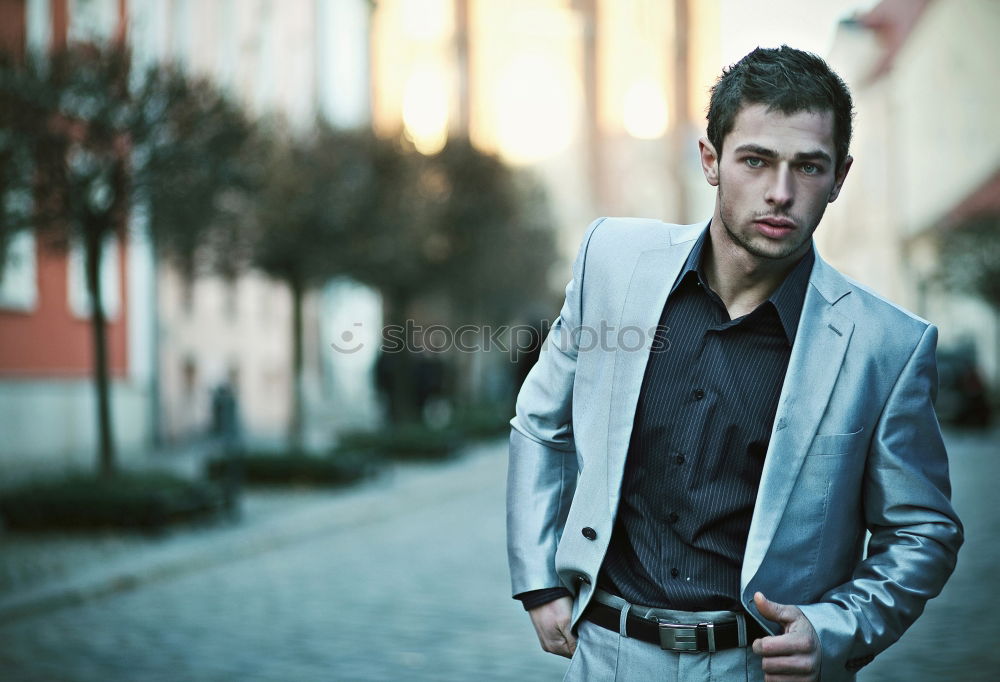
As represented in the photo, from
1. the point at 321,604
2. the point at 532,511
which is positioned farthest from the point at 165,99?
the point at 532,511

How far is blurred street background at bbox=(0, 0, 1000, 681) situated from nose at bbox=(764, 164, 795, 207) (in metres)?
0.29

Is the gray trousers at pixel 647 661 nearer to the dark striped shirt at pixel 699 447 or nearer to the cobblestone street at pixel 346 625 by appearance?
the dark striped shirt at pixel 699 447

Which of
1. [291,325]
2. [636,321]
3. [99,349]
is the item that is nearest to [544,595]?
[636,321]

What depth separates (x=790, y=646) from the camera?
2.18 meters

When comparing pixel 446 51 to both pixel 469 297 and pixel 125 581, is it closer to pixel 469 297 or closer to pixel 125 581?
pixel 469 297

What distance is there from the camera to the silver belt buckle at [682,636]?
7.59 ft

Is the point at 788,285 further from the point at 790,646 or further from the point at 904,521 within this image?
the point at 790,646

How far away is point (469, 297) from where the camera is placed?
28.5 m

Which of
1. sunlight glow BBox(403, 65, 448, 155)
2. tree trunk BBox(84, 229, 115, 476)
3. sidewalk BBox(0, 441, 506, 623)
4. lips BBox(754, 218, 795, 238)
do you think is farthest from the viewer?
sunlight glow BBox(403, 65, 448, 155)

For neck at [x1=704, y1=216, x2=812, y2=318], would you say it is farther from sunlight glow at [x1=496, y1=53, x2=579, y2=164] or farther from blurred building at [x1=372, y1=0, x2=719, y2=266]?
sunlight glow at [x1=496, y1=53, x2=579, y2=164]

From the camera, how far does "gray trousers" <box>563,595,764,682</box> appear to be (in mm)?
2316

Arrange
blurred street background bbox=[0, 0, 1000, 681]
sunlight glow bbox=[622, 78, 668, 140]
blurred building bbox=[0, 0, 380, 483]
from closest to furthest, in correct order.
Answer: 1. blurred street background bbox=[0, 0, 1000, 681]
2. blurred building bbox=[0, 0, 380, 483]
3. sunlight glow bbox=[622, 78, 668, 140]

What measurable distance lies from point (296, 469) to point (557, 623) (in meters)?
13.3

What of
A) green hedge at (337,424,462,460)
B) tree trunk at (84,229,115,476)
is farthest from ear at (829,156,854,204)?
green hedge at (337,424,462,460)
